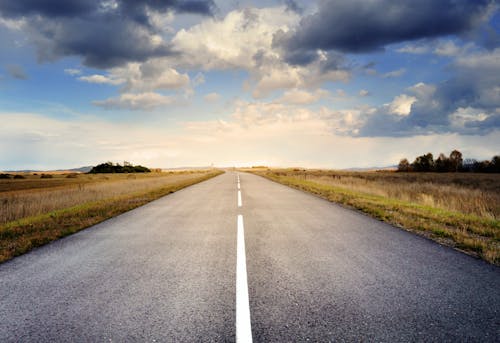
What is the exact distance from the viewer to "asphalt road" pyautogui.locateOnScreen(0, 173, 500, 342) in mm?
2709

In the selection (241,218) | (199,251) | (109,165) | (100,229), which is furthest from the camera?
(109,165)

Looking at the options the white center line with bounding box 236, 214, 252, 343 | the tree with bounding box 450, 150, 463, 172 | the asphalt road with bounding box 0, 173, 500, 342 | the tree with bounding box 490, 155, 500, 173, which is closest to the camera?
the white center line with bounding box 236, 214, 252, 343

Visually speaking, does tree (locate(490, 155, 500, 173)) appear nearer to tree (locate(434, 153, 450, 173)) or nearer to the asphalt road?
tree (locate(434, 153, 450, 173))

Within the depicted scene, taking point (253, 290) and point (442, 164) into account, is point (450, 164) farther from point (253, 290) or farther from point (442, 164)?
point (253, 290)

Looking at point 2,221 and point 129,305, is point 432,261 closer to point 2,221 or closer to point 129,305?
point 129,305

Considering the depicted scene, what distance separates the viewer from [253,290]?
11.8 ft

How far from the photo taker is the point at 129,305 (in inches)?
127

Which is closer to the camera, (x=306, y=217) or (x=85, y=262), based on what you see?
(x=85, y=262)

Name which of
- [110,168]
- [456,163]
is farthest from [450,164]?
[110,168]

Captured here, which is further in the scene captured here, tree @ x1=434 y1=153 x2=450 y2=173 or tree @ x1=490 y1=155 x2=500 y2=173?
tree @ x1=434 y1=153 x2=450 y2=173

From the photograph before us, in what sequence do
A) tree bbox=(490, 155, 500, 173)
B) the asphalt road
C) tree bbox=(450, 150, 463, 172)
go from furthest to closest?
1. tree bbox=(450, 150, 463, 172)
2. tree bbox=(490, 155, 500, 173)
3. the asphalt road

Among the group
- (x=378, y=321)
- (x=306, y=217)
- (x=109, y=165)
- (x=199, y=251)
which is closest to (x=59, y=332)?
(x=199, y=251)

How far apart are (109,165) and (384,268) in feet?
288

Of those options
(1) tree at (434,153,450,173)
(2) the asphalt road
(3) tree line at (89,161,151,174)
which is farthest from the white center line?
(1) tree at (434,153,450,173)
